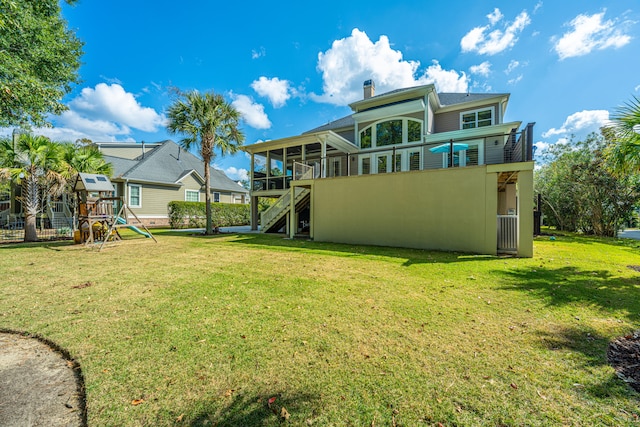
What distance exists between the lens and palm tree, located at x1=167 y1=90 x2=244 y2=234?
44.3ft

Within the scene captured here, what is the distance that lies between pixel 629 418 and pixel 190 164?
2921 centimetres

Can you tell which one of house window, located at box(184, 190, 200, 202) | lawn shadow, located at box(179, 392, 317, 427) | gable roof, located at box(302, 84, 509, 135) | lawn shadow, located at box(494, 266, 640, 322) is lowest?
lawn shadow, located at box(179, 392, 317, 427)

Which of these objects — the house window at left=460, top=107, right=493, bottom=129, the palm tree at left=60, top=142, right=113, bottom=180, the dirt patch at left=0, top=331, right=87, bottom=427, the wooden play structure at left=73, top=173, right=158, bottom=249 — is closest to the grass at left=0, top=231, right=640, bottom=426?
the dirt patch at left=0, top=331, right=87, bottom=427

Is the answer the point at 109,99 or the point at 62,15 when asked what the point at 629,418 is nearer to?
the point at 62,15

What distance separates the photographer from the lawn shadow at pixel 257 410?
5.84ft

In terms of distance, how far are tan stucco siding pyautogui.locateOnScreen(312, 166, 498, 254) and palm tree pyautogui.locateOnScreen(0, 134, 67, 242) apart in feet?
40.0

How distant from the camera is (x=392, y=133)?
1570cm

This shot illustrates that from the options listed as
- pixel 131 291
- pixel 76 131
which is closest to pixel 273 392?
pixel 131 291

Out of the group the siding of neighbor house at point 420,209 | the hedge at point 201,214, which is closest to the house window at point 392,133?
the siding of neighbor house at point 420,209

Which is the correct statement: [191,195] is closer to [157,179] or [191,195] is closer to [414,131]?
[157,179]

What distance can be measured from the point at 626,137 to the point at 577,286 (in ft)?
10.9

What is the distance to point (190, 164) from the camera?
84.9ft

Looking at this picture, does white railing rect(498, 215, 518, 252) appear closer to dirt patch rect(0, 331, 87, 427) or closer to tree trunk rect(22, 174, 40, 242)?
dirt patch rect(0, 331, 87, 427)

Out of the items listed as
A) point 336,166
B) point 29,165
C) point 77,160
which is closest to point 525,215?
point 336,166
